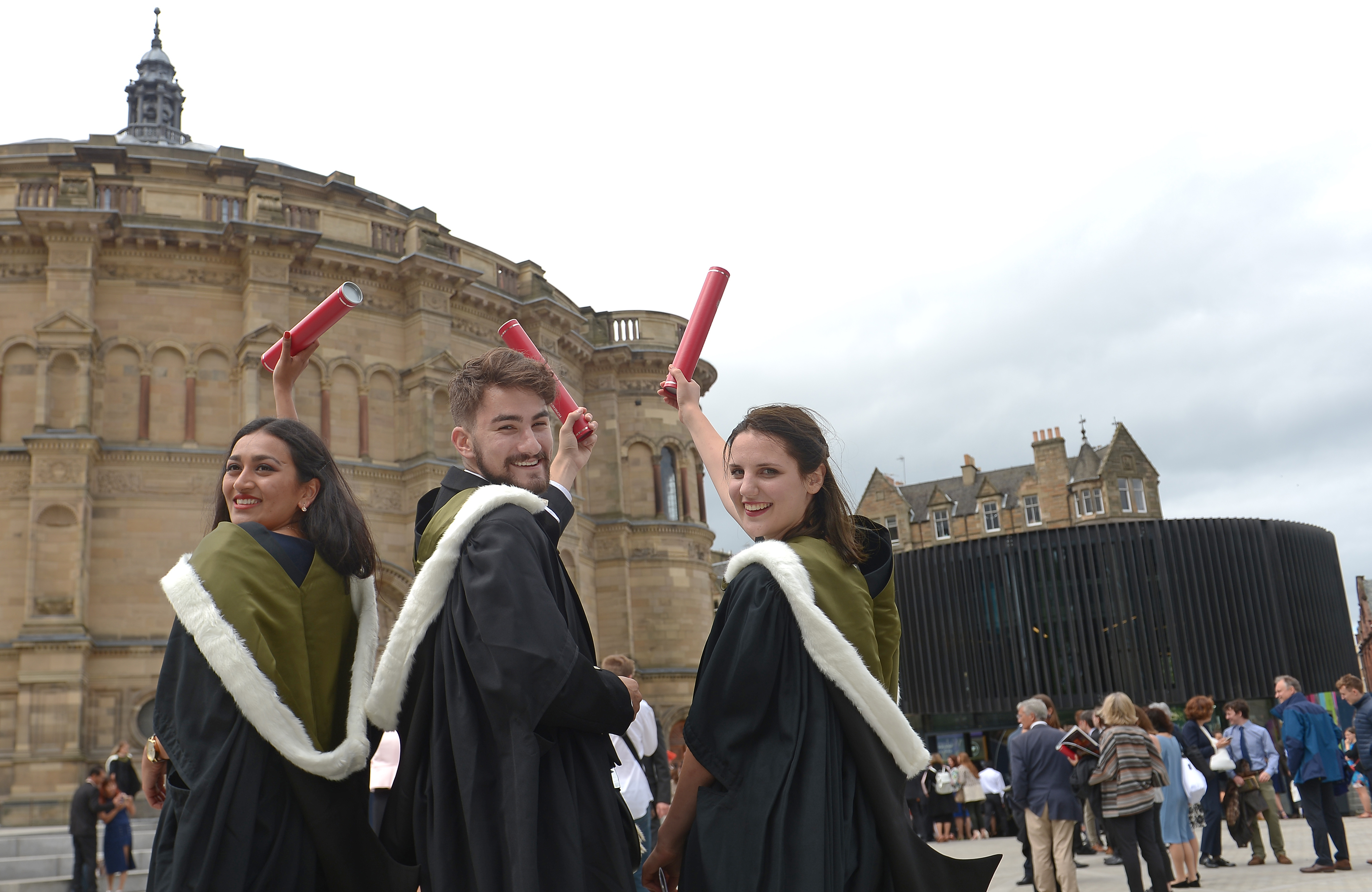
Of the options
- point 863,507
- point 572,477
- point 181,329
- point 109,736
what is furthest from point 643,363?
point 863,507

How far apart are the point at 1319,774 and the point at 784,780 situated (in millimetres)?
10622

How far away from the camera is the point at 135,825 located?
56.7 ft

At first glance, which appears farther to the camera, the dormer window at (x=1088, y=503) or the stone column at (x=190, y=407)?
the dormer window at (x=1088, y=503)

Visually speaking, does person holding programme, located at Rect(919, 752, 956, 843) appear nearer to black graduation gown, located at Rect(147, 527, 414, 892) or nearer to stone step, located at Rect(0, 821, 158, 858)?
stone step, located at Rect(0, 821, 158, 858)

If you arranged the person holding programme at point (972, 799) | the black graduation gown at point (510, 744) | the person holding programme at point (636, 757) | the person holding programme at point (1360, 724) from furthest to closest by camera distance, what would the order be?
the person holding programme at point (972, 799)
the person holding programme at point (1360, 724)
the person holding programme at point (636, 757)
the black graduation gown at point (510, 744)

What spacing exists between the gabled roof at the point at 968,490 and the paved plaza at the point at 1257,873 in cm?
4790

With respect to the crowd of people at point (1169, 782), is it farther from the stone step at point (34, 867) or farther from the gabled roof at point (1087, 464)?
the gabled roof at point (1087, 464)

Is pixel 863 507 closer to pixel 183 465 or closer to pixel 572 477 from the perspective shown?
pixel 183 465

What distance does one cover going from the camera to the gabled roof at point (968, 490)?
64.6m

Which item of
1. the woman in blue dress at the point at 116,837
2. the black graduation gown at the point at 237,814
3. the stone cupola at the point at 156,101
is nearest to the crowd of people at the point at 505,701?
the black graduation gown at the point at 237,814

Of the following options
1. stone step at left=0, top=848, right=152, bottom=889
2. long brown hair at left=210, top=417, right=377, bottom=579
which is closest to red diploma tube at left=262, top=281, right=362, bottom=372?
long brown hair at left=210, top=417, right=377, bottom=579

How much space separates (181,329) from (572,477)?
66.5 feet

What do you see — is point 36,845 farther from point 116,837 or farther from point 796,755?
point 796,755

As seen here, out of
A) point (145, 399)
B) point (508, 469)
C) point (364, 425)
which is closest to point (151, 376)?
point (145, 399)
